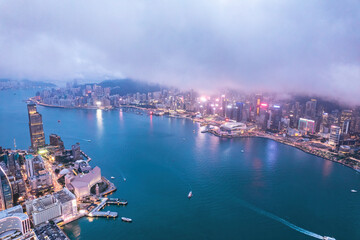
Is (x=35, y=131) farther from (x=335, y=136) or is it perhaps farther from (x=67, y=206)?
(x=335, y=136)

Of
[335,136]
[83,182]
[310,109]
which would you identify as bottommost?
[83,182]

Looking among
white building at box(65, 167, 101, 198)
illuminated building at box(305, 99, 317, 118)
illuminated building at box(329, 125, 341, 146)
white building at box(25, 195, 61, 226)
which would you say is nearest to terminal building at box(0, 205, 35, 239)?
white building at box(25, 195, 61, 226)

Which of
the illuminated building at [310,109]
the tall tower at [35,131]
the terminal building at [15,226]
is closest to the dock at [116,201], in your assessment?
the terminal building at [15,226]

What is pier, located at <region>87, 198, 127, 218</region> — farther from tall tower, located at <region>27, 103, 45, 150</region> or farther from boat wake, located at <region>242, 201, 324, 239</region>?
tall tower, located at <region>27, 103, 45, 150</region>

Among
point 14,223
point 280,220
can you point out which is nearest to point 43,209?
point 14,223

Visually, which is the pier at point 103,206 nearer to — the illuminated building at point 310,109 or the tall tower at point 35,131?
the tall tower at point 35,131

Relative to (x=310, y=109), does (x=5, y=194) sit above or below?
below

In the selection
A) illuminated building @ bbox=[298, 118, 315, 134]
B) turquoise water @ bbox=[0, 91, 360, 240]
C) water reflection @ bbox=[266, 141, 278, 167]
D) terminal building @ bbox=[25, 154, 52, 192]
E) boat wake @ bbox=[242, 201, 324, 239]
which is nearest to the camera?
boat wake @ bbox=[242, 201, 324, 239]
